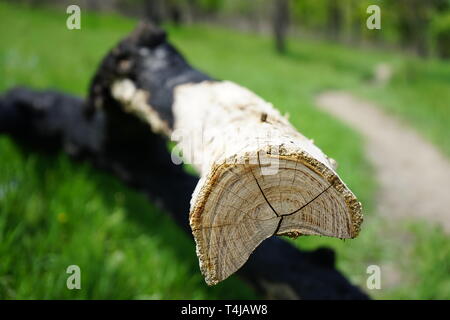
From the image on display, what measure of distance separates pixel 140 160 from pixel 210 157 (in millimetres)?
1842

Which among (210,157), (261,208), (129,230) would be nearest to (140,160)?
(129,230)

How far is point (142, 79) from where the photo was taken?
2.65 metres

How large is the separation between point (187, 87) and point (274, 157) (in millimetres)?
1174

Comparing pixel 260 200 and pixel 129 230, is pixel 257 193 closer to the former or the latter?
pixel 260 200

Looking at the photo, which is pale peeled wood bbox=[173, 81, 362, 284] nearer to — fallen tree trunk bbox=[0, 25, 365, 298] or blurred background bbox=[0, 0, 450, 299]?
fallen tree trunk bbox=[0, 25, 365, 298]

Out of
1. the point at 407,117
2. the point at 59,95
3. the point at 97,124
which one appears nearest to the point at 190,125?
the point at 97,124

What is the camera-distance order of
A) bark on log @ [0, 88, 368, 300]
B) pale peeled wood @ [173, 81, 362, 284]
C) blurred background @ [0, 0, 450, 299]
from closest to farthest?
pale peeled wood @ [173, 81, 362, 284], bark on log @ [0, 88, 368, 300], blurred background @ [0, 0, 450, 299]

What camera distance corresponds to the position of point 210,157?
1580 mm

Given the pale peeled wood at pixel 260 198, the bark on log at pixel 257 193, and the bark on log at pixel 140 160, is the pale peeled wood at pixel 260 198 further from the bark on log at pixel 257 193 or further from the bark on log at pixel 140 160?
the bark on log at pixel 140 160

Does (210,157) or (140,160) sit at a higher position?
(210,157)

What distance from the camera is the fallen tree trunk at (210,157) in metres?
1.31

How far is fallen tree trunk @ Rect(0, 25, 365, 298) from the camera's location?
4.29 ft

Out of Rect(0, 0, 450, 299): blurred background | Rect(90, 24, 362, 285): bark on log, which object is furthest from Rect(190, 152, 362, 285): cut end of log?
Rect(0, 0, 450, 299): blurred background

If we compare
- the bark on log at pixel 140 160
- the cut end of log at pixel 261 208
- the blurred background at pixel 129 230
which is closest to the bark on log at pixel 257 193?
the cut end of log at pixel 261 208
